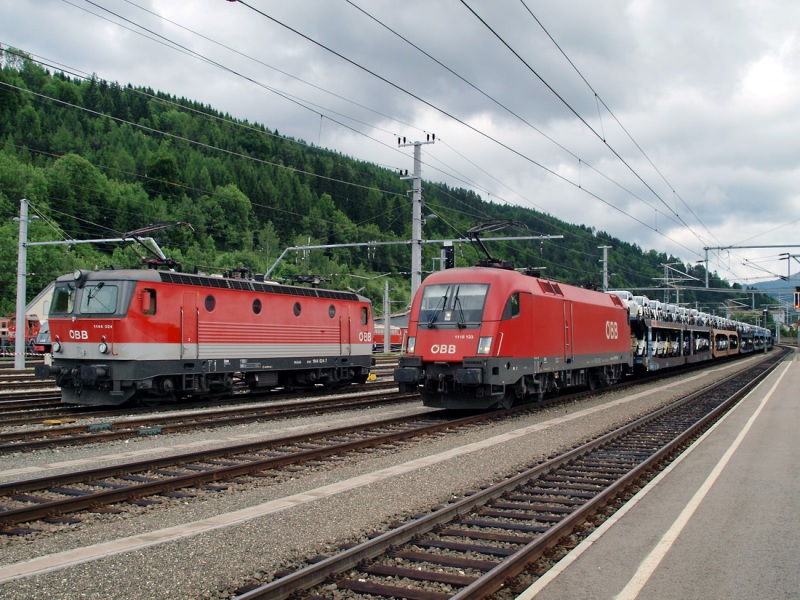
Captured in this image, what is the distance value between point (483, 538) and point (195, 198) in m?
85.5

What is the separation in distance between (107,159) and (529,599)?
90.4 metres

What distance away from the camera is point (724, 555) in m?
6.10

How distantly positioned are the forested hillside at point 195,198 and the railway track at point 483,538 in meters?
50.4

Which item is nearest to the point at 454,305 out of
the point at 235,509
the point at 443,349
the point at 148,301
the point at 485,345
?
the point at 443,349

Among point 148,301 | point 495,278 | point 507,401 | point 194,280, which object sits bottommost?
point 507,401

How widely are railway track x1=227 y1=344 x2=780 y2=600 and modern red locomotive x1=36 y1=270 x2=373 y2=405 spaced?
1076 cm

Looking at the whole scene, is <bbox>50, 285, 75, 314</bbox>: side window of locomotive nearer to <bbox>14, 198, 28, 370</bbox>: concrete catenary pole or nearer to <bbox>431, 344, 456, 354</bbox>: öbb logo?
<bbox>431, 344, 456, 354</bbox>: öbb logo

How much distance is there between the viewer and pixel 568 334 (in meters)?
19.8

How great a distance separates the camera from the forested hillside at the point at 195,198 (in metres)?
66.5

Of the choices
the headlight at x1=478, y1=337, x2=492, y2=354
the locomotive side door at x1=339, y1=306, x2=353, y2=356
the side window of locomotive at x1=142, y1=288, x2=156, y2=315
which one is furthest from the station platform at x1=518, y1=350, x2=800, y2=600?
the locomotive side door at x1=339, y1=306, x2=353, y2=356

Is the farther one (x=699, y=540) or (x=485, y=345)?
(x=485, y=345)

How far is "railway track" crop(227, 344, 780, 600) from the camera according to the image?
5.40 meters

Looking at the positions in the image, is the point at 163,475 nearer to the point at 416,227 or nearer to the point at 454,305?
the point at 454,305

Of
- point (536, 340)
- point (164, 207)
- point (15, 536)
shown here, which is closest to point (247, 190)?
point (164, 207)
